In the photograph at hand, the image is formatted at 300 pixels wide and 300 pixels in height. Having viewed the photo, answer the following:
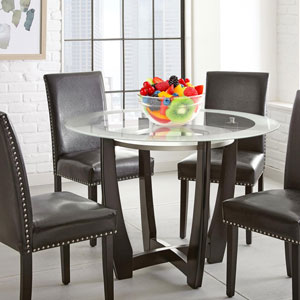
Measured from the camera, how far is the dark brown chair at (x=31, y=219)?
282 cm

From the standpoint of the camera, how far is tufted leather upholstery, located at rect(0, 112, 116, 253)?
2.81 m

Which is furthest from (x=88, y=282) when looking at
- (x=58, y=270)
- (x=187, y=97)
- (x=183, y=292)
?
(x=187, y=97)

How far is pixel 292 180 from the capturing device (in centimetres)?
345

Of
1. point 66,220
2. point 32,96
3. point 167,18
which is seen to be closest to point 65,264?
point 66,220

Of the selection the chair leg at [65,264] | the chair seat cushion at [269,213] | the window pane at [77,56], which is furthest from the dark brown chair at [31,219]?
the window pane at [77,56]

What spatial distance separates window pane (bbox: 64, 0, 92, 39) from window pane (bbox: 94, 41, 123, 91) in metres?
0.16

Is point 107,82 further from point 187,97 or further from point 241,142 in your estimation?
point 187,97

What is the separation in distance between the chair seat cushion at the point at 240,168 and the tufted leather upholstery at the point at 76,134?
29 centimetres

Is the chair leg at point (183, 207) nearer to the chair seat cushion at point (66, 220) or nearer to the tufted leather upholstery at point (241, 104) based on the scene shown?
the tufted leather upholstery at point (241, 104)

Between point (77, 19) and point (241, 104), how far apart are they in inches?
80.1

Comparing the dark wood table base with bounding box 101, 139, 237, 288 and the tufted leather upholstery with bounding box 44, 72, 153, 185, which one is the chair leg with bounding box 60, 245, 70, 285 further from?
the tufted leather upholstery with bounding box 44, 72, 153, 185

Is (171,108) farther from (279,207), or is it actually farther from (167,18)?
(167,18)

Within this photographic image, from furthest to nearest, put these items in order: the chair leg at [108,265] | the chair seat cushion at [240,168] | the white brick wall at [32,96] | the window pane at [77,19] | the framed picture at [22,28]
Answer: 1. the window pane at [77,19]
2. the white brick wall at [32,96]
3. the framed picture at [22,28]
4. the chair seat cushion at [240,168]
5. the chair leg at [108,265]

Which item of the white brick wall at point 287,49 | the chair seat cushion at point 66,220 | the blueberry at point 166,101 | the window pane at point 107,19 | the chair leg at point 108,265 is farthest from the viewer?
the window pane at point 107,19
